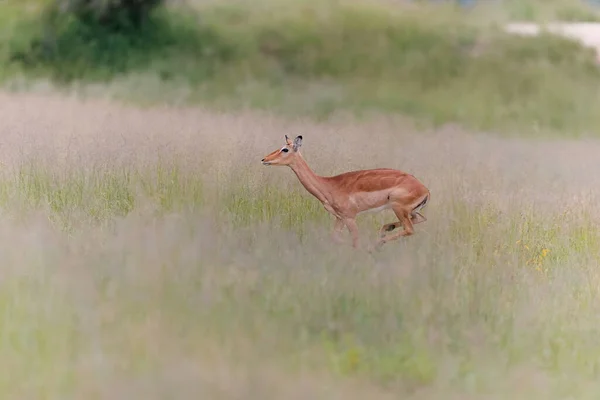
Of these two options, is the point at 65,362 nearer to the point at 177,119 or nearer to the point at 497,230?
the point at 497,230

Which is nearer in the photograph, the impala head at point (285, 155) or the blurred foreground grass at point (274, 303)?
the blurred foreground grass at point (274, 303)

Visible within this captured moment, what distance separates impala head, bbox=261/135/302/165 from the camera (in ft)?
15.8

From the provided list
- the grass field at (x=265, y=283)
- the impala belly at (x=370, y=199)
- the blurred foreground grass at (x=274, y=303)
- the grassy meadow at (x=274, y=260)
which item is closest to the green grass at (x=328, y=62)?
the grassy meadow at (x=274, y=260)

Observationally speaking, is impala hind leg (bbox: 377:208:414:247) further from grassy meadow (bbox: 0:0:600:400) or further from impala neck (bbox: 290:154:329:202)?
impala neck (bbox: 290:154:329:202)

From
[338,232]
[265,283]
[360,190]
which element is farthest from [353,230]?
[265,283]

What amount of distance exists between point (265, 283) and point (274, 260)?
0.29 m

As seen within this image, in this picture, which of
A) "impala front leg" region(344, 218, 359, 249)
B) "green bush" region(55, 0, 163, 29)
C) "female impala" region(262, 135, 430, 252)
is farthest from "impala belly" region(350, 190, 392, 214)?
"green bush" region(55, 0, 163, 29)

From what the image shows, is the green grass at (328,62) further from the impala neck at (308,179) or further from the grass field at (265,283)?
the impala neck at (308,179)

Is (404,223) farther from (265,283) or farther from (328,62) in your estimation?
(328,62)

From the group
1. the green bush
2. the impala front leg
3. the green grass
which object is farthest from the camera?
the green bush

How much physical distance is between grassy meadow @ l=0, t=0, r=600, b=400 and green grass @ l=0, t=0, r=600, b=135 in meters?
0.75

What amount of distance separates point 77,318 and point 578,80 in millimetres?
10447

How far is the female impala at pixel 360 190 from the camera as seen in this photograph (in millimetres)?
4852

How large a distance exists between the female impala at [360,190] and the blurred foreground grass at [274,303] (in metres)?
0.25
